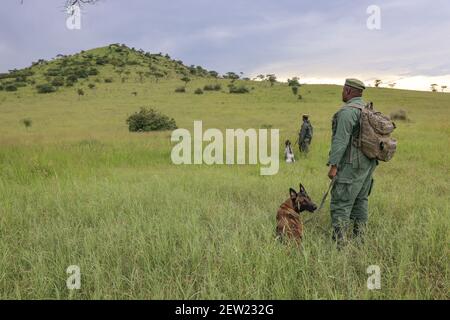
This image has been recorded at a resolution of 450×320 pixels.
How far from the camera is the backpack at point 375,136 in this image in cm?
420

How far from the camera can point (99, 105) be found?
33969 mm

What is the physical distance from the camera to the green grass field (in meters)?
3.31

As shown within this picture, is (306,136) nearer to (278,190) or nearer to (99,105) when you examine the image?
(278,190)

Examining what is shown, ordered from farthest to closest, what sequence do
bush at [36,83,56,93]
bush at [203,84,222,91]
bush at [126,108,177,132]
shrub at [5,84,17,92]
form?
bush at [203,84,222,91] → shrub at [5,84,17,92] → bush at [36,83,56,93] → bush at [126,108,177,132]

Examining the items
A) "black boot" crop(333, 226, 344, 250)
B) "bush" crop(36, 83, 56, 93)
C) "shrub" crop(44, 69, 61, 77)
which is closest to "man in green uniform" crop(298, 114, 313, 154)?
"black boot" crop(333, 226, 344, 250)

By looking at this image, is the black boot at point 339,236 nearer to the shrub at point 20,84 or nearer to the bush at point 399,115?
the bush at point 399,115

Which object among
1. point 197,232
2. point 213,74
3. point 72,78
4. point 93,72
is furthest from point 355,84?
point 213,74

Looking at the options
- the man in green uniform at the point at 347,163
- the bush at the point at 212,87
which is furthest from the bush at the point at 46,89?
the man in green uniform at the point at 347,163

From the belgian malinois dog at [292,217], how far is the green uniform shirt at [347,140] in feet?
2.05

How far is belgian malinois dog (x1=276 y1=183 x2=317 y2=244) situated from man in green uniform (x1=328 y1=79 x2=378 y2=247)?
0.37 m

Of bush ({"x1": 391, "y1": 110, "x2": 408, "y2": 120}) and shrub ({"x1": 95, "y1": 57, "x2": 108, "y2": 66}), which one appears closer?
bush ({"x1": 391, "y1": 110, "x2": 408, "y2": 120})

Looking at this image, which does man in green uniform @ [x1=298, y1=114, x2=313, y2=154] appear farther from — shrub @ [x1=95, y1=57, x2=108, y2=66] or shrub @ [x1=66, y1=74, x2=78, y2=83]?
shrub @ [x1=95, y1=57, x2=108, y2=66]

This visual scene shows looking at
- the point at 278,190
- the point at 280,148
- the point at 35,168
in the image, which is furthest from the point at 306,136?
the point at 35,168
